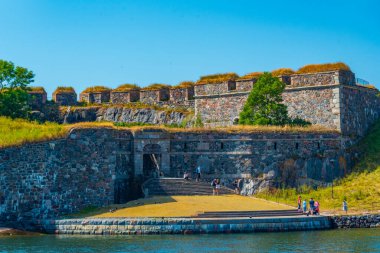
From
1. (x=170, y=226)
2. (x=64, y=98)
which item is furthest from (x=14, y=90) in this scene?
(x=170, y=226)

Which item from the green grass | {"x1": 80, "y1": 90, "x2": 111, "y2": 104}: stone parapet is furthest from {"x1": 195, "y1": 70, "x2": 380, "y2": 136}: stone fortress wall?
the green grass

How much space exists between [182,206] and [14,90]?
654 inches

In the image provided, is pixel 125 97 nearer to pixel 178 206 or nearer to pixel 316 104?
pixel 316 104

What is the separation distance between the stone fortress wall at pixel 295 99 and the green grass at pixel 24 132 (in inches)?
622

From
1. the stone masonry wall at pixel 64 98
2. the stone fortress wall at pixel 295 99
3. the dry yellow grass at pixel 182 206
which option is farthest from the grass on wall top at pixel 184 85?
the dry yellow grass at pixel 182 206

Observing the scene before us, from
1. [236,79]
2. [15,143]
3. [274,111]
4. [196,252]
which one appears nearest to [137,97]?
[236,79]

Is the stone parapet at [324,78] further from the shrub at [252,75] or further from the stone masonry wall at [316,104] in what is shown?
the shrub at [252,75]

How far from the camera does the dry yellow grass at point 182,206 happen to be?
33.7 m

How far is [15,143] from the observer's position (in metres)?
34.5

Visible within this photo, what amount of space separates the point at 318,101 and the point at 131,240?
68.9 feet

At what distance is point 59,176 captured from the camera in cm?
A: 3584

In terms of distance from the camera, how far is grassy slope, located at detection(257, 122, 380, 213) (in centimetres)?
3834

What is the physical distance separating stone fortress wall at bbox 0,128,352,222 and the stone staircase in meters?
1.67

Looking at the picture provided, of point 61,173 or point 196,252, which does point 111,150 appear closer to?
point 61,173
